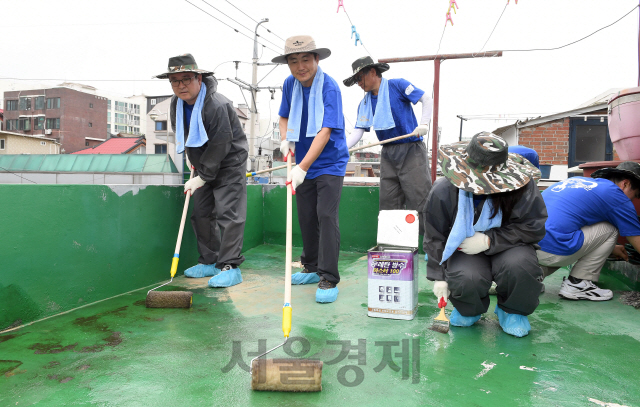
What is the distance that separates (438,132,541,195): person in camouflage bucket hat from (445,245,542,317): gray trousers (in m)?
0.40

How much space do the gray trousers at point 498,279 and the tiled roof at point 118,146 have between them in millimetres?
42171

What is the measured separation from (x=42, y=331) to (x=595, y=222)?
3.47m

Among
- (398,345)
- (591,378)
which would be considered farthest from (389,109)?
(591,378)

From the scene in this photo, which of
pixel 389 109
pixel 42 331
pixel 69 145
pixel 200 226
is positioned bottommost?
pixel 42 331

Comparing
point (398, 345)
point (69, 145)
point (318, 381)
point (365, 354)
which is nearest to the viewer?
point (318, 381)

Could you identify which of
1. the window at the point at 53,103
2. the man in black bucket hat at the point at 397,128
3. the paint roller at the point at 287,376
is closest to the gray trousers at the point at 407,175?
the man in black bucket hat at the point at 397,128

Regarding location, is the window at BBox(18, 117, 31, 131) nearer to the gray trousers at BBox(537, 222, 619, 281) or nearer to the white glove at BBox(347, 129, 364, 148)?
the white glove at BBox(347, 129, 364, 148)

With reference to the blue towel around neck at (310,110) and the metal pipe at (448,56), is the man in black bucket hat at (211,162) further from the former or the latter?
the metal pipe at (448,56)

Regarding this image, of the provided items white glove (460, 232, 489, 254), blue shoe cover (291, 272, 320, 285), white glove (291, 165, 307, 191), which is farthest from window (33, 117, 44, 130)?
white glove (460, 232, 489, 254)

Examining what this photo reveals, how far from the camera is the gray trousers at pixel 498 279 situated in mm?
2133

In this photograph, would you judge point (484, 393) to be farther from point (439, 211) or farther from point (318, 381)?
point (439, 211)

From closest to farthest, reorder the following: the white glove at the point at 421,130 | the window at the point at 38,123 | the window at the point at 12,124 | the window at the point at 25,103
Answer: the white glove at the point at 421,130 < the window at the point at 38,123 < the window at the point at 25,103 < the window at the point at 12,124

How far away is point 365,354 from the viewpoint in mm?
1903

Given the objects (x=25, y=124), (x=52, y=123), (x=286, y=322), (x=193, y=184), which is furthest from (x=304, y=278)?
(x=25, y=124)
